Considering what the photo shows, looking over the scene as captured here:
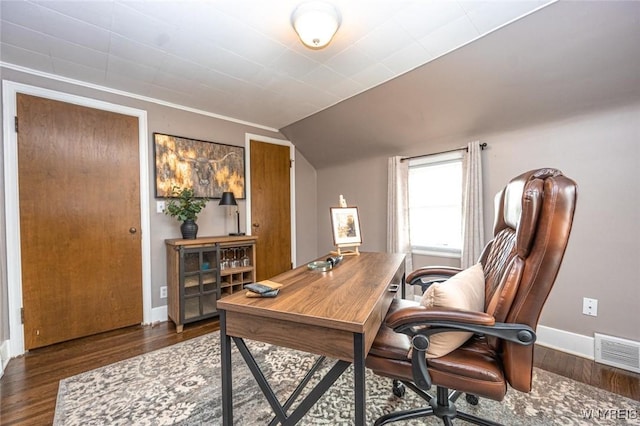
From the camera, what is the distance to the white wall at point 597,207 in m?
1.87

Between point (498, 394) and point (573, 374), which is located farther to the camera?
point (573, 374)

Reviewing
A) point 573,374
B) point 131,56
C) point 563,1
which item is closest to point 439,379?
point 573,374

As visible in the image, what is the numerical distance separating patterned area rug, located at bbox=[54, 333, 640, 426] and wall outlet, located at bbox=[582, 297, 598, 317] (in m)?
0.60

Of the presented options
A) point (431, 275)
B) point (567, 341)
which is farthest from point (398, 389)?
point (567, 341)

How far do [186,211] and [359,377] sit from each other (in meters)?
2.51

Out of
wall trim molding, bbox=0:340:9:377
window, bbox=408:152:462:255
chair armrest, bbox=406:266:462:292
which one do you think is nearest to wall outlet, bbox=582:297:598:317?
window, bbox=408:152:462:255

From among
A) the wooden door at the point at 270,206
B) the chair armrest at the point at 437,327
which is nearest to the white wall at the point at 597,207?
the chair armrest at the point at 437,327

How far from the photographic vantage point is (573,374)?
5.95 feet

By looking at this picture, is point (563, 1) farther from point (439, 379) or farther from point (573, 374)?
point (573, 374)

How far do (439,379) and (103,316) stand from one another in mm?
2979

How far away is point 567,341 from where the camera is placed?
6.91 ft

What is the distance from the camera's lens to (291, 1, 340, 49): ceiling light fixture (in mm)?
1554

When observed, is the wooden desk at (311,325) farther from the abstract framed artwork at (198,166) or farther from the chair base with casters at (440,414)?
the abstract framed artwork at (198,166)

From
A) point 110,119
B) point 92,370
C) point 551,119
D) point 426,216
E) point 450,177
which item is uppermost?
point 110,119
